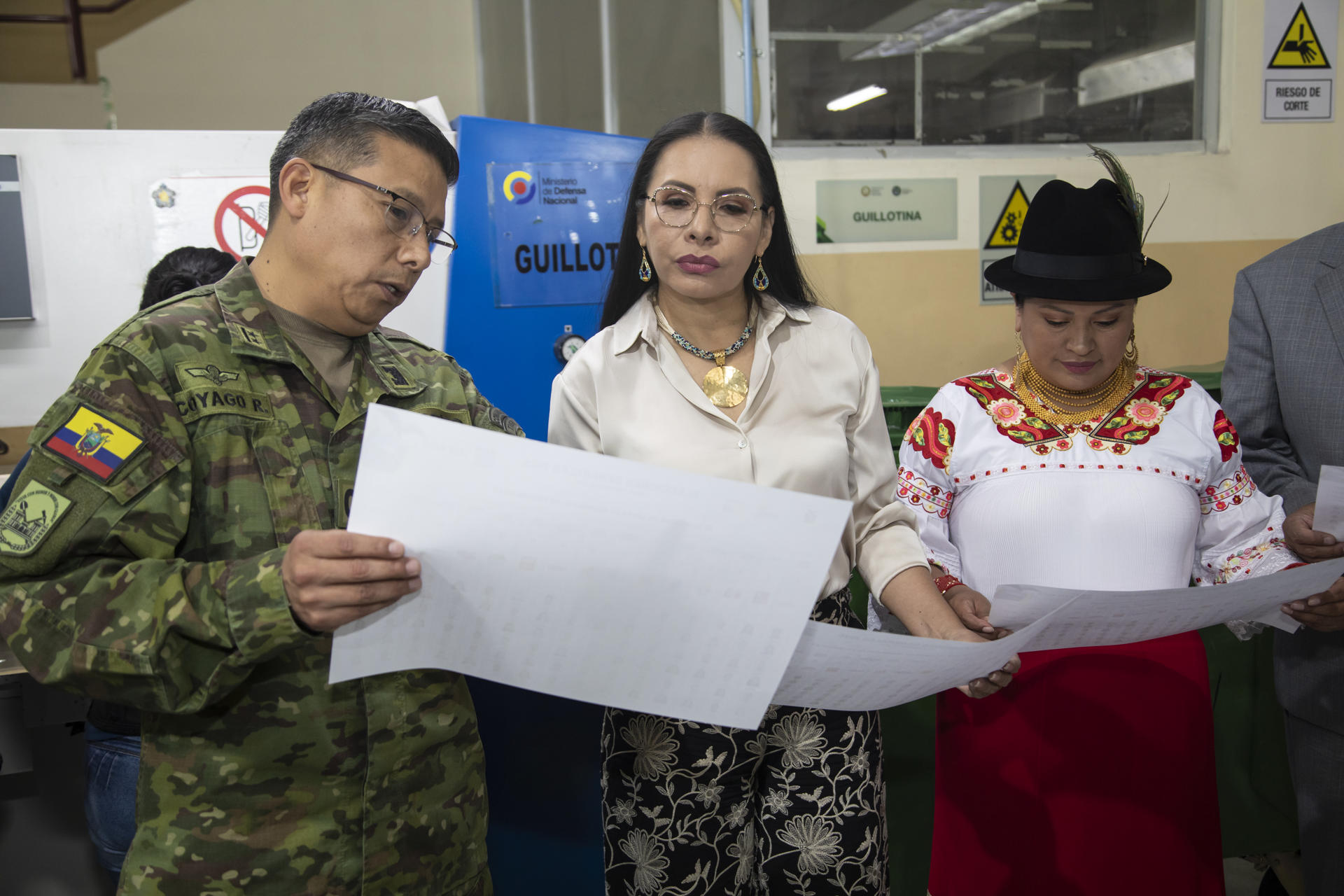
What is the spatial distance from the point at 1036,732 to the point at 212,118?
4.36m

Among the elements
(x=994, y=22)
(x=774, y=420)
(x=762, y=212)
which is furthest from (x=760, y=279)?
(x=994, y=22)

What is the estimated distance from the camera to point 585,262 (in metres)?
2.02

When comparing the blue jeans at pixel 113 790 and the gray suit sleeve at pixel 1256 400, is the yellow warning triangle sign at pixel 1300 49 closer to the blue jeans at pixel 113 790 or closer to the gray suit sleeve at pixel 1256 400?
the gray suit sleeve at pixel 1256 400

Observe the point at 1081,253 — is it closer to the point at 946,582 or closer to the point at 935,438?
the point at 935,438

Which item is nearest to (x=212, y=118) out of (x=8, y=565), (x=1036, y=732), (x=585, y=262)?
(x=585, y=262)

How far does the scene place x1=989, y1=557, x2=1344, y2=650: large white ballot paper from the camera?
99 centimetres

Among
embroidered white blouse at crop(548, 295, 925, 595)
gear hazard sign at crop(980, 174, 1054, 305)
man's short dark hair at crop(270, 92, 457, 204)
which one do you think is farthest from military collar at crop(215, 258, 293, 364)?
gear hazard sign at crop(980, 174, 1054, 305)

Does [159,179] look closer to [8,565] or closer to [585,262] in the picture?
[585,262]

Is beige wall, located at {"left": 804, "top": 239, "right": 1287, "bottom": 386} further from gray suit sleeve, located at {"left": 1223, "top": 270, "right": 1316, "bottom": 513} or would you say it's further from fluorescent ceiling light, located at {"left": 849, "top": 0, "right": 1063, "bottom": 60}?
gray suit sleeve, located at {"left": 1223, "top": 270, "right": 1316, "bottom": 513}

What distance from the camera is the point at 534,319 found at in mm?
1992

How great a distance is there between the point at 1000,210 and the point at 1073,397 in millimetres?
1656

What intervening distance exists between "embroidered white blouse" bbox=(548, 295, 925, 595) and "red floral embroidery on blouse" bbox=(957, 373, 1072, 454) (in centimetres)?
23

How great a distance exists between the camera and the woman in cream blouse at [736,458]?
127 cm

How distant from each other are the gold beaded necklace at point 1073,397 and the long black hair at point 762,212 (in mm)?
398
